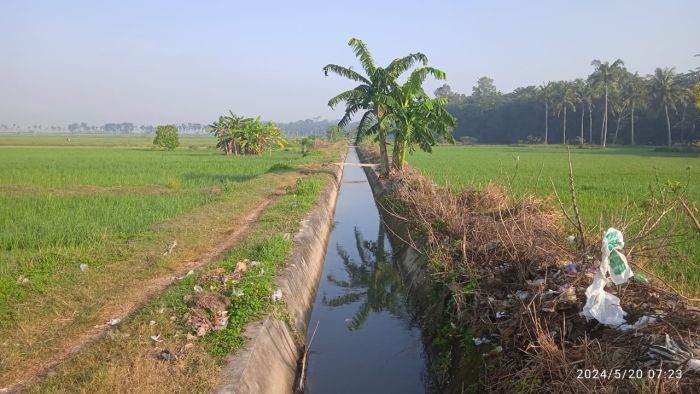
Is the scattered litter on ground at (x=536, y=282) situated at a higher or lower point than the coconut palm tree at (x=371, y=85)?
lower

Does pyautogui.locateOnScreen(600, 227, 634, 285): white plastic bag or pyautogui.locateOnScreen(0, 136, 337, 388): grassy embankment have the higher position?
pyautogui.locateOnScreen(600, 227, 634, 285): white plastic bag

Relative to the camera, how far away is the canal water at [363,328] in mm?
5387

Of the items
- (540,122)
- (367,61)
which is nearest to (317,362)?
(367,61)

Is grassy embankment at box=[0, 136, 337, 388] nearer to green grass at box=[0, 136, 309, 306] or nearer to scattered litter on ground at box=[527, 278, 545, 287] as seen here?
green grass at box=[0, 136, 309, 306]

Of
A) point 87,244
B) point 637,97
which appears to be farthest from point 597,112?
point 87,244

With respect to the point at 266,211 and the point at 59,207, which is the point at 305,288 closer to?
the point at 266,211

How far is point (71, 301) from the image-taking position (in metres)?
A: 5.64

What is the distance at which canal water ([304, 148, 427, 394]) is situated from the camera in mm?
5387

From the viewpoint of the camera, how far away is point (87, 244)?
8117 millimetres

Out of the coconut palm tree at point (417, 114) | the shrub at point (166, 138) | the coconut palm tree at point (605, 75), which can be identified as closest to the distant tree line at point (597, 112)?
the coconut palm tree at point (605, 75)

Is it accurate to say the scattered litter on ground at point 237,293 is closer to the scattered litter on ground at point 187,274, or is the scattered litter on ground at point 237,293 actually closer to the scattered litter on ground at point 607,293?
the scattered litter on ground at point 187,274

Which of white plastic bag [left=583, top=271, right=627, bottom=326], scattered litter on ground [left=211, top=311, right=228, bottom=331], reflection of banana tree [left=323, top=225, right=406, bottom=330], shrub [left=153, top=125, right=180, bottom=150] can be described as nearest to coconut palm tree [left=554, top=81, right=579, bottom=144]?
shrub [left=153, top=125, right=180, bottom=150]

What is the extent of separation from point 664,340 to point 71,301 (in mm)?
6078

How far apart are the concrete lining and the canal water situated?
301 mm
